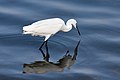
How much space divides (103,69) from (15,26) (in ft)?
9.44

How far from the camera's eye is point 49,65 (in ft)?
35.7

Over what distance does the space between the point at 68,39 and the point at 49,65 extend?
4.52ft

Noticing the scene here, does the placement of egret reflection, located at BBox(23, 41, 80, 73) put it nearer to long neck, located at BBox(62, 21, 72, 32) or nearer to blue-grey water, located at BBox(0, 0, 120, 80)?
blue-grey water, located at BBox(0, 0, 120, 80)

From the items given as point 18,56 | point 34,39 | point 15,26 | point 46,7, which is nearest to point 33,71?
point 18,56

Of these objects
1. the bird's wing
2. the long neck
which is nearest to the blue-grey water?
the long neck

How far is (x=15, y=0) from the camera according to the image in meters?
14.3

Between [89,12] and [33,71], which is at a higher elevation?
[89,12]

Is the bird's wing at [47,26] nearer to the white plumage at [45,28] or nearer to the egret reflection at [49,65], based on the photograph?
the white plumage at [45,28]

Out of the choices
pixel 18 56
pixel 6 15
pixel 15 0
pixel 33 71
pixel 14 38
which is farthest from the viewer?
pixel 15 0

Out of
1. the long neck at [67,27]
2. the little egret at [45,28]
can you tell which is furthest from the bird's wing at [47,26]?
the long neck at [67,27]

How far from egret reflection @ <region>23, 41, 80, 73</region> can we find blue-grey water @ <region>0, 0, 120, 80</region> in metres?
0.10

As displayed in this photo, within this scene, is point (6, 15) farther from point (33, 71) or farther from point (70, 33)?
point (33, 71)

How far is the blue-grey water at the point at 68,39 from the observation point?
10594 millimetres

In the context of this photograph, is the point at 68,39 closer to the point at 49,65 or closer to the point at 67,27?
the point at 67,27
